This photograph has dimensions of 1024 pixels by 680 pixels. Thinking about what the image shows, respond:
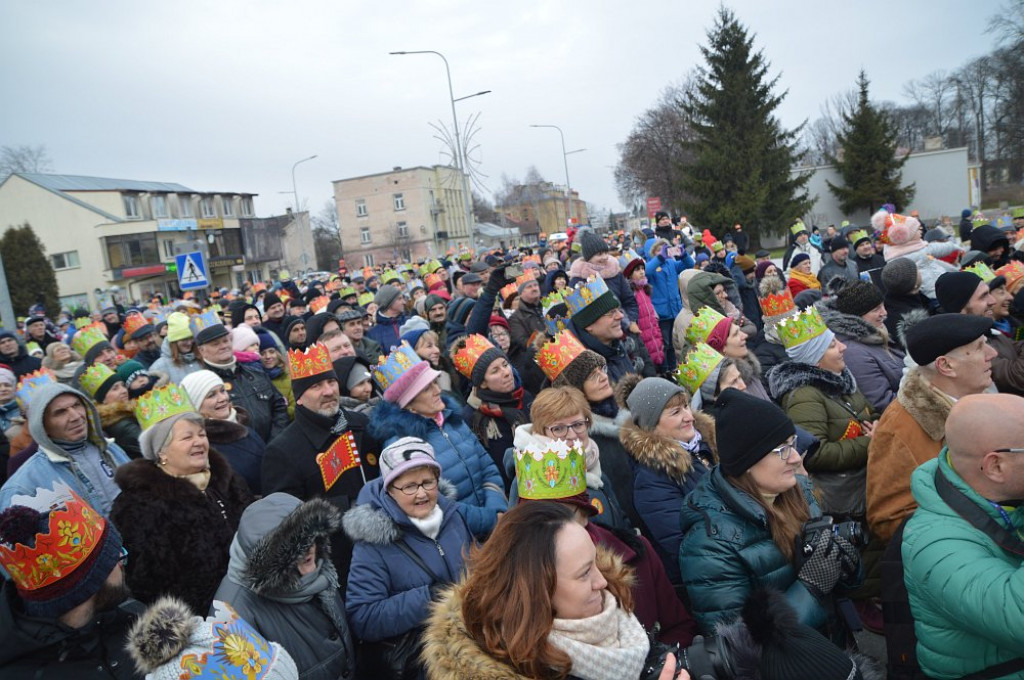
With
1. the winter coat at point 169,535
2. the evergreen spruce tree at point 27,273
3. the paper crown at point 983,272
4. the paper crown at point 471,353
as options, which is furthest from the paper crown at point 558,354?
the evergreen spruce tree at point 27,273

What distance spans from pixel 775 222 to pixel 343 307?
104ft

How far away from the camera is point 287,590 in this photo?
3066 mm

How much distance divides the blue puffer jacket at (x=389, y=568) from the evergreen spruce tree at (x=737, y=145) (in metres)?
34.8

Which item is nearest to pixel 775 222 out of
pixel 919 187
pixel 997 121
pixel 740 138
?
pixel 740 138

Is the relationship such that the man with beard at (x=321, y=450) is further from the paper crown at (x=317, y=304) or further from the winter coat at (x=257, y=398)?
the paper crown at (x=317, y=304)

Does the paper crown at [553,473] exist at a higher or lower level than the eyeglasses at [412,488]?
higher

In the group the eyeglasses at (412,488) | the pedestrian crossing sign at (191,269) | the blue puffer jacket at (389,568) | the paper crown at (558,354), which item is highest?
the pedestrian crossing sign at (191,269)

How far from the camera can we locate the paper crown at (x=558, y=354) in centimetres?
500

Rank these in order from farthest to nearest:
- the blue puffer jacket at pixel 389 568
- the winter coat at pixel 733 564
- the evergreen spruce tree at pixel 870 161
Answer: the evergreen spruce tree at pixel 870 161, the blue puffer jacket at pixel 389 568, the winter coat at pixel 733 564

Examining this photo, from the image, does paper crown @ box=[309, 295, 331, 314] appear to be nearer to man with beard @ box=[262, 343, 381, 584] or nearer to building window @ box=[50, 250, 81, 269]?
man with beard @ box=[262, 343, 381, 584]

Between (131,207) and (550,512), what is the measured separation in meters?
63.8

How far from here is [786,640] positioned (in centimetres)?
219

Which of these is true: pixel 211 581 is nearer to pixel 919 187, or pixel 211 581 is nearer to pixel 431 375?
pixel 431 375

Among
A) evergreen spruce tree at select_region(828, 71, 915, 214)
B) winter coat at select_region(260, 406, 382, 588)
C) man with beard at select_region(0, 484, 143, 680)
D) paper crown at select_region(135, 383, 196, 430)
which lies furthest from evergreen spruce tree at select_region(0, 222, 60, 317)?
evergreen spruce tree at select_region(828, 71, 915, 214)
